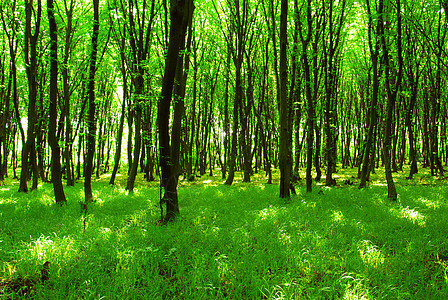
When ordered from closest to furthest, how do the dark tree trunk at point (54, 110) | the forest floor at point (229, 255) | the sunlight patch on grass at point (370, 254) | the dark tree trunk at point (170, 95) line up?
the forest floor at point (229, 255), the sunlight patch on grass at point (370, 254), the dark tree trunk at point (170, 95), the dark tree trunk at point (54, 110)

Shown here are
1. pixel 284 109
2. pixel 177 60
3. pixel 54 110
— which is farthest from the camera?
pixel 284 109

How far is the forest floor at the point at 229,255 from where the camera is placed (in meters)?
3.15

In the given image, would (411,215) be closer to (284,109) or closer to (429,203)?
(429,203)

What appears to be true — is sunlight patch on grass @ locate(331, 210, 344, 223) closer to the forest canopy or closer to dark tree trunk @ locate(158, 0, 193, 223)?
the forest canopy

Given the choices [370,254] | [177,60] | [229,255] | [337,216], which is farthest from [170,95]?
[337,216]

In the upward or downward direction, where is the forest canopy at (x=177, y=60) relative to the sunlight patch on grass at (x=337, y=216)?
upward

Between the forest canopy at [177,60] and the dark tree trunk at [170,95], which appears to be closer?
the dark tree trunk at [170,95]

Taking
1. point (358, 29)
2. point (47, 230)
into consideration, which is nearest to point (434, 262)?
point (47, 230)

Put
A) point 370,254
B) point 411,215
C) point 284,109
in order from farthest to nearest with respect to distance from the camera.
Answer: point 284,109
point 411,215
point 370,254

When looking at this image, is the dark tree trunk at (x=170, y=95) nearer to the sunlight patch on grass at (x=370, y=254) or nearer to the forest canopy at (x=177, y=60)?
the forest canopy at (x=177, y=60)

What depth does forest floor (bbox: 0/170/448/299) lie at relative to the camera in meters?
3.15

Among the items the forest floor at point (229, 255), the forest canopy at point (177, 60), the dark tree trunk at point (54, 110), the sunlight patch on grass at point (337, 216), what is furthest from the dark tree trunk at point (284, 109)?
the dark tree trunk at point (54, 110)

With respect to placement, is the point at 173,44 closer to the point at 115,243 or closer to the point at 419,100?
the point at 115,243

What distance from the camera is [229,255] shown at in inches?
158
